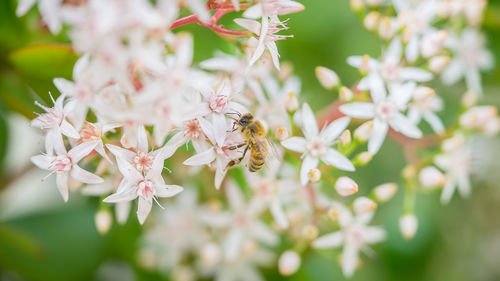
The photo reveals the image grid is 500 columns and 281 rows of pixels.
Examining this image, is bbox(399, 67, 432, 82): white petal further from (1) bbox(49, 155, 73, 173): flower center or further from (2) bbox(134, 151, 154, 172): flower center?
(1) bbox(49, 155, 73, 173): flower center

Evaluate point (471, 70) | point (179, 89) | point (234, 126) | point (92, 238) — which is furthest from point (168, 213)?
point (471, 70)

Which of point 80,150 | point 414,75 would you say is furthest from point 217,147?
point 414,75

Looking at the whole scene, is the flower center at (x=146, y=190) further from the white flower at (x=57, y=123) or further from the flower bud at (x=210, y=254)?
the flower bud at (x=210, y=254)

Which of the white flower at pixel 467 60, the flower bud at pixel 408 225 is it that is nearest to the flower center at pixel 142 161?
the flower bud at pixel 408 225

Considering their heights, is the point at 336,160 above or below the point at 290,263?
above

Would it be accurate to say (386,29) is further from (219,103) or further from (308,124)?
(219,103)

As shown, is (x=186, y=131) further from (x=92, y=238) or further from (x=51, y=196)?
(x=51, y=196)

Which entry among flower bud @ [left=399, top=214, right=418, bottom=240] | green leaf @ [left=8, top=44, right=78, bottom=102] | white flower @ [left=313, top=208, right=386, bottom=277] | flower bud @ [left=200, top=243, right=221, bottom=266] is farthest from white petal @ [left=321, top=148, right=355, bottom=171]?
green leaf @ [left=8, top=44, right=78, bottom=102]
